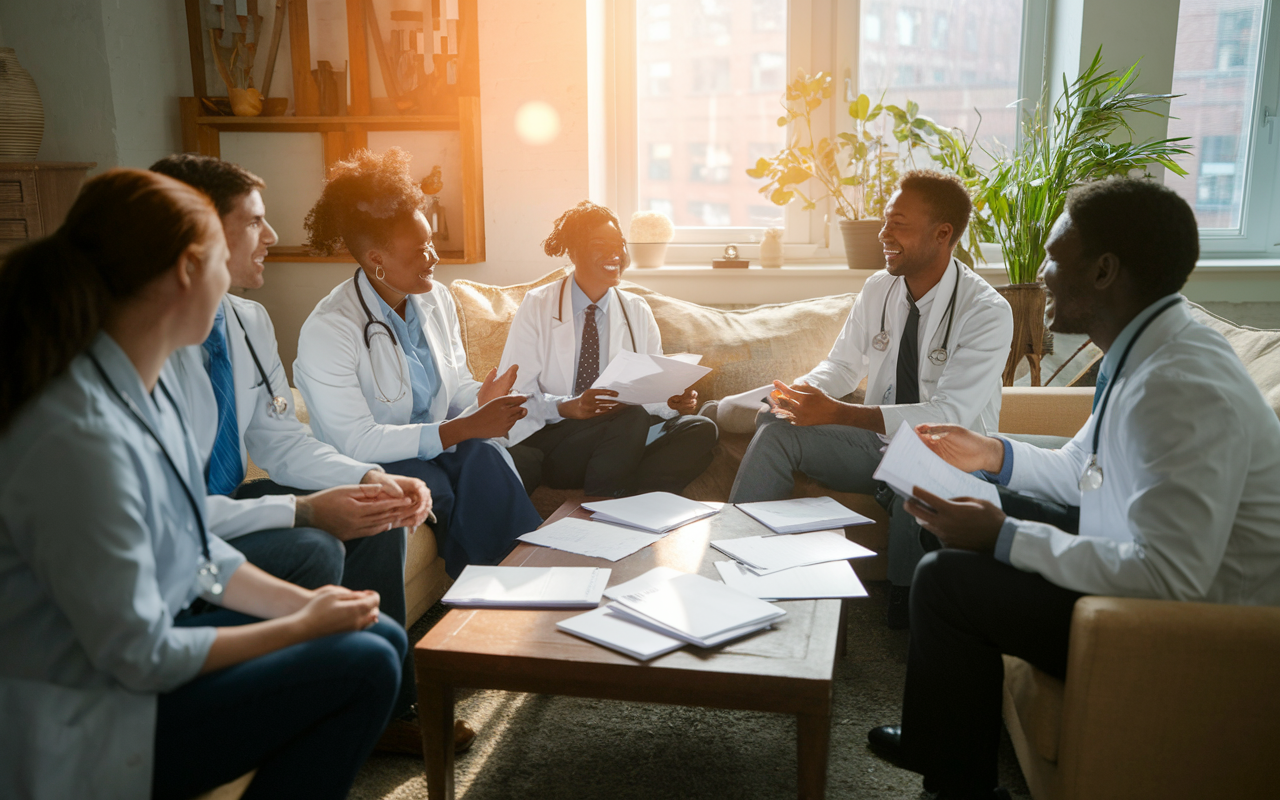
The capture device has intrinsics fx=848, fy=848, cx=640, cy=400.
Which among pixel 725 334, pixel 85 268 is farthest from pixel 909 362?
pixel 85 268

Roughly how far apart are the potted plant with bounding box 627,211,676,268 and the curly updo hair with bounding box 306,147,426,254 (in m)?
1.38

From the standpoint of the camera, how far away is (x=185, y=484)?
41.2 inches

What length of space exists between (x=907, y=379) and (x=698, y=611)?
131 cm

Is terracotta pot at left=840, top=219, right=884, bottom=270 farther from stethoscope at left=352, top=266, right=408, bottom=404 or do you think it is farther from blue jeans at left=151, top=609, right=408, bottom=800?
blue jeans at left=151, top=609, right=408, bottom=800

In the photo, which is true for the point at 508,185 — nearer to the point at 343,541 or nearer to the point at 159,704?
the point at 343,541

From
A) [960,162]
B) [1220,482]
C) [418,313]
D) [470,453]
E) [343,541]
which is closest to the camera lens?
[1220,482]

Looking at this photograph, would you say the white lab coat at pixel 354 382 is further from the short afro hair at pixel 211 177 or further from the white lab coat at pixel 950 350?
the white lab coat at pixel 950 350

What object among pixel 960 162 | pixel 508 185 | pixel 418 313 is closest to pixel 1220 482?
pixel 418 313

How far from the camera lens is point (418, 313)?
7.56 ft

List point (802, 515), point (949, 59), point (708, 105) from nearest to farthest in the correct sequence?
point (802, 515) → point (949, 59) → point (708, 105)

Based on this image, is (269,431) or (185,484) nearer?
(185,484)

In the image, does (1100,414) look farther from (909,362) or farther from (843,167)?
(843,167)

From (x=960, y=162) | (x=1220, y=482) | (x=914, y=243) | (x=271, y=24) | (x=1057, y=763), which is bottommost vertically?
(x=1057, y=763)

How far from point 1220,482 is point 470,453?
1568 millimetres
